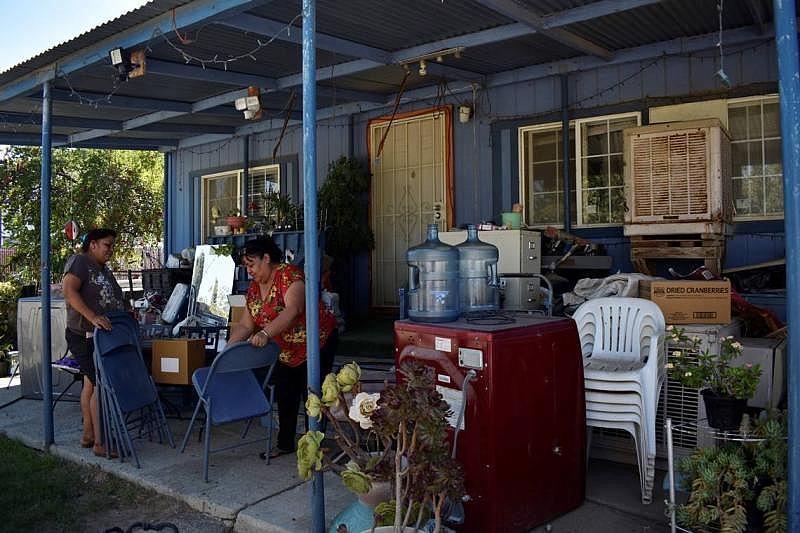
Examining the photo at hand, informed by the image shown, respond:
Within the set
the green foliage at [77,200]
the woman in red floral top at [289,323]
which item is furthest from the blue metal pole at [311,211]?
the green foliage at [77,200]

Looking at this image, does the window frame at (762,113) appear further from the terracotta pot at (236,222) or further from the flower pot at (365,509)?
the terracotta pot at (236,222)

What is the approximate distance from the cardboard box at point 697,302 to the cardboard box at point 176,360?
12.7ft

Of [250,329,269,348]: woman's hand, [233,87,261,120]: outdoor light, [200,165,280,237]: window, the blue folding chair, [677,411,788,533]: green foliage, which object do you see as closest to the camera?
[677,411,788,533]: green foliage

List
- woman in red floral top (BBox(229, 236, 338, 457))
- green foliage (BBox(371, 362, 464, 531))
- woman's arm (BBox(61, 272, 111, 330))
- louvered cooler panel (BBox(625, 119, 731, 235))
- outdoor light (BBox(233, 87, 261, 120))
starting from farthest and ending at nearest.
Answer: outdoor light (BBox(233, 87, 261, 120)) → louvered cooler panel (BBox(625, 119, 731, 235)) → woman's arm (BBox(61, 272, 111, 330)) → woman in red floral top (BBox(229, 236, 338, 457)) → green foliage (BBox(371, 362, 464, 531))

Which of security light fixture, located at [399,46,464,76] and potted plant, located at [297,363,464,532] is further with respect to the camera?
security light fixture, located at [399,46,464,76]

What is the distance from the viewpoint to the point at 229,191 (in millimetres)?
11773

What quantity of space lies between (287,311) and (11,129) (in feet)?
26.5

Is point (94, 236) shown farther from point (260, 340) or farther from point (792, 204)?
point (792, 204)

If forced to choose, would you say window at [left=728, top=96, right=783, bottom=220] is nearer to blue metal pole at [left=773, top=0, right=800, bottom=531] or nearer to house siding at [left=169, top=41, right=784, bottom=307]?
house siding at [left=169, top=41, right=784, bottom=307]

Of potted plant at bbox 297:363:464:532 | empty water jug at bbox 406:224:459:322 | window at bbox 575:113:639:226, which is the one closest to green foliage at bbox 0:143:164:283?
window at bbox 575:113:639:226

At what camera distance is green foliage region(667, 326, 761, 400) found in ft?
11.3

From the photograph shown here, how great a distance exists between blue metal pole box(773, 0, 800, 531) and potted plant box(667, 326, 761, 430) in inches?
28.4

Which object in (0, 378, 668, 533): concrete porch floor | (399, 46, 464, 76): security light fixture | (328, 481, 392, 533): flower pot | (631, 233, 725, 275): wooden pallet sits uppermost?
(399, 46, 464, 76): security light fixture

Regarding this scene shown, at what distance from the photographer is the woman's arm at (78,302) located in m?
5.03
